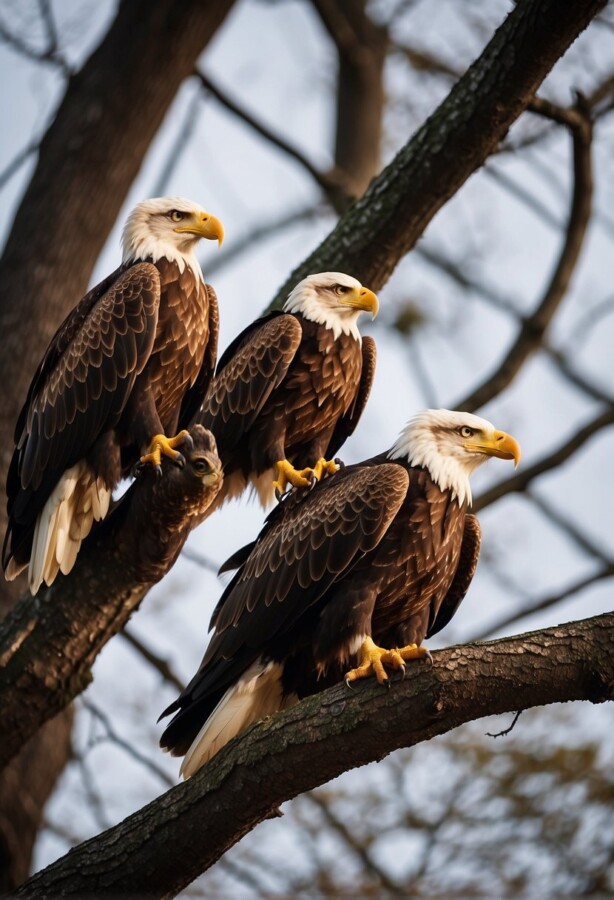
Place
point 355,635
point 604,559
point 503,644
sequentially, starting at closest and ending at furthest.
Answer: point 503,644 < point 355,635 < point 604,559

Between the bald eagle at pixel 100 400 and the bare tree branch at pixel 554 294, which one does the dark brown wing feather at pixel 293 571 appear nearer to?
the bald eagle at pixel 100 400

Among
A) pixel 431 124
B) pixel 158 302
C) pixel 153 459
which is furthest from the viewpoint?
pixel 431 124

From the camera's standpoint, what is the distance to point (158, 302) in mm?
5156

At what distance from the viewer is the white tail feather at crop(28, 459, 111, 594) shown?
5.04m

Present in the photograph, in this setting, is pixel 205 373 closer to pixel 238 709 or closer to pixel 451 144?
pixel 451 144

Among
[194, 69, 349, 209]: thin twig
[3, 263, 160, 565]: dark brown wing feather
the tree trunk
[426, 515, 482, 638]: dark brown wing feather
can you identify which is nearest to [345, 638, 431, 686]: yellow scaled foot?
[426, 515, 482, 638]: dark brown wing feather

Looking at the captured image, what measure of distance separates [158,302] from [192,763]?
1.80m

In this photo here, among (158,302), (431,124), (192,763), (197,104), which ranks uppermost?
(197,104)

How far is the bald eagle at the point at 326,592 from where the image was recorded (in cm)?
461

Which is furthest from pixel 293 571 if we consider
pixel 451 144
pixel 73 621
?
pixel 451 144

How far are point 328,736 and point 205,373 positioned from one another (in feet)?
7.28

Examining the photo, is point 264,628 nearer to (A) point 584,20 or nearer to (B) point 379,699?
(B) point 379,699

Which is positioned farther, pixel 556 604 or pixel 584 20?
pixel 556 604

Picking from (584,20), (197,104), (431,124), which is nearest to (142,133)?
(197,104)
